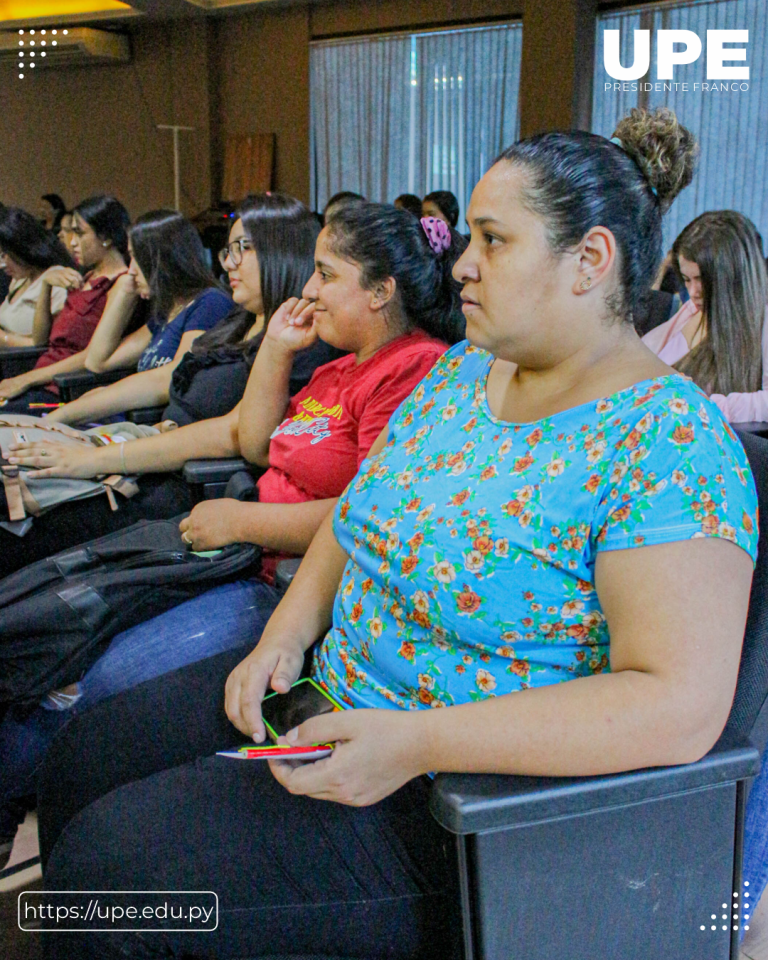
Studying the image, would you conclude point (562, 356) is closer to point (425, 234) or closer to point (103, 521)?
point (425, 234)

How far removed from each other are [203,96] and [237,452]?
716cm

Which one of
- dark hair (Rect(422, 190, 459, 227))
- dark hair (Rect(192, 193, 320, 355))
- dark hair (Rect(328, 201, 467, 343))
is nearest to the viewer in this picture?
dark hair (Rect(328, 201, 467, 343))

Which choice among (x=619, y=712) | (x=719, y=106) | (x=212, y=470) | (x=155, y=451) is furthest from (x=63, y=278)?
(x=719, y=106)

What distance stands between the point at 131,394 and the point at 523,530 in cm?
196

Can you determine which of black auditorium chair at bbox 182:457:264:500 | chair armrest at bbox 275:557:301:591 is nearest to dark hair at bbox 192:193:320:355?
black auditorium chair at bbox 182:457:264:500

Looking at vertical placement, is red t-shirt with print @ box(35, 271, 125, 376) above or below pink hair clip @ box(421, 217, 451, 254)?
below

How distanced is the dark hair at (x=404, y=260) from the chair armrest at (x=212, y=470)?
20.6 inches

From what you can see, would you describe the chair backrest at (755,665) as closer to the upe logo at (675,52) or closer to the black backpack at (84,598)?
the black backpack at (84,598)

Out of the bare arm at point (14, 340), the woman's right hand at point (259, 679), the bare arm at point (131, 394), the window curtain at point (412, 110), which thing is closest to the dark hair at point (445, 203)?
the window curtain at point (412, 110)

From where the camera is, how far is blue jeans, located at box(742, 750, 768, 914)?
41.0 inches

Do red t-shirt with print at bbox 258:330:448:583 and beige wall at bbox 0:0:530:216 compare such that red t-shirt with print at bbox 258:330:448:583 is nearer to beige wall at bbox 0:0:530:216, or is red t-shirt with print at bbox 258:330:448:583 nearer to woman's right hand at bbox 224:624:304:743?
woman's right hand at bbox 224:624:304:743

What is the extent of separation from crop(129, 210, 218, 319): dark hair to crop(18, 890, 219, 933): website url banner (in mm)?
2155

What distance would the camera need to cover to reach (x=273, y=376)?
5.96 feet

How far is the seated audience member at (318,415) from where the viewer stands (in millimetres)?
1423
